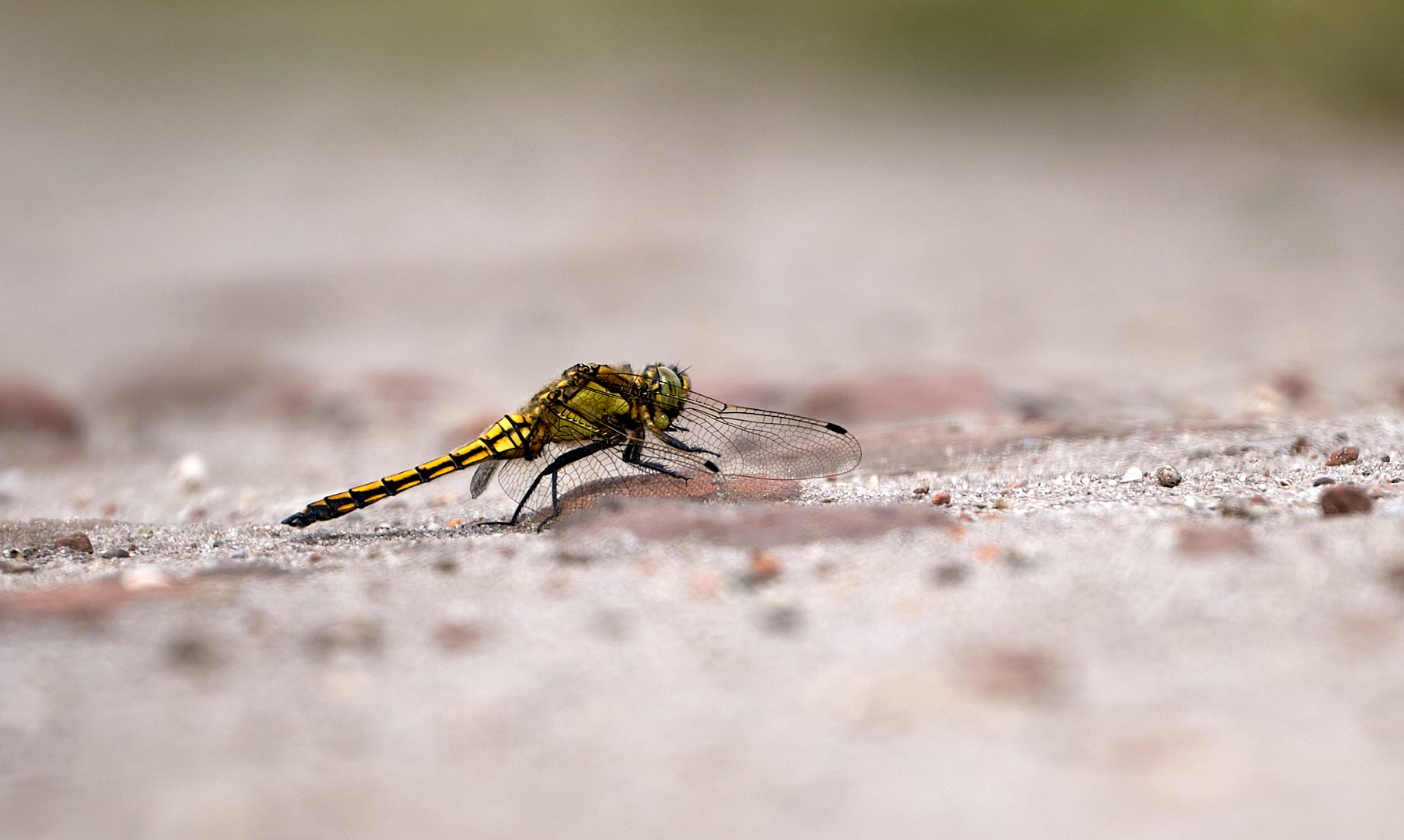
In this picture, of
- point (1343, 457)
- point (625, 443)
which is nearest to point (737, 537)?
point (625, 443)

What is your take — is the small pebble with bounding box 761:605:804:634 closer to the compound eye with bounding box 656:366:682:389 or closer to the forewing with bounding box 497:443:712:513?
the forewing with bounding box 497:443:712:513

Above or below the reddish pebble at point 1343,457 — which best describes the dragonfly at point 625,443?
above

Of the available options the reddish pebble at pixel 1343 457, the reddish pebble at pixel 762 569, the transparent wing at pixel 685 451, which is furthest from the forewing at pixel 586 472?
the reddish pebble at pixel 1343 457

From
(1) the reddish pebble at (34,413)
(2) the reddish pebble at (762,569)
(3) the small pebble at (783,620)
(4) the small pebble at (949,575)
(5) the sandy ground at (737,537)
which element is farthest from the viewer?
(1) the reddish pebble at (34,413)

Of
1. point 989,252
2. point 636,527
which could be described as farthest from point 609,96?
point 636,527

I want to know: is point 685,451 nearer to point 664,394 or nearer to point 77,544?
point 664,394

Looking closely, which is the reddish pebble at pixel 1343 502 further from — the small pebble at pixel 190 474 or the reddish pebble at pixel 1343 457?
the small pebble at pixel 190 474
